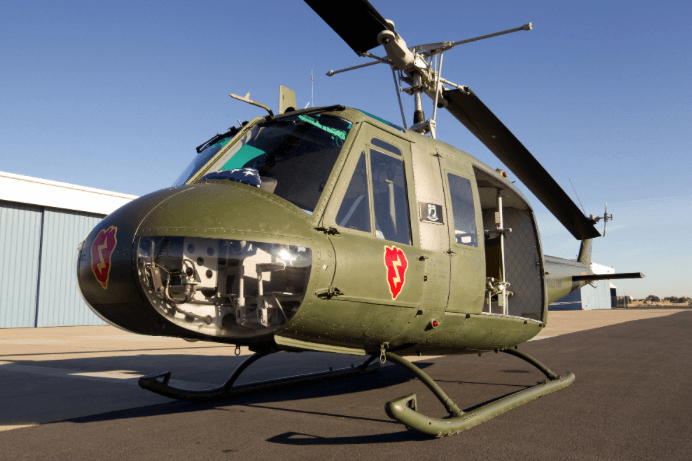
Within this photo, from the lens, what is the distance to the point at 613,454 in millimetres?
3791

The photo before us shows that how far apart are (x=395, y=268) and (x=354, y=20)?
320 cm

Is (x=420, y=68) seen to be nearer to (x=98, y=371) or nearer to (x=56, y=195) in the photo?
(x=98, y=371)

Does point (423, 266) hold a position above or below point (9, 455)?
above

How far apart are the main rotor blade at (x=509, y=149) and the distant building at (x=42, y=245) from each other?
17.7m

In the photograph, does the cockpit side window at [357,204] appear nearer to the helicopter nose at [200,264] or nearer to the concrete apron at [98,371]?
the helicopter nose at [200,264]

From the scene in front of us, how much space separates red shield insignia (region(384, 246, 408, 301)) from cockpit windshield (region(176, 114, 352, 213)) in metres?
0.81

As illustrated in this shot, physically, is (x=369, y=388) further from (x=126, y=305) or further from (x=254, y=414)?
(x=126, y=305)

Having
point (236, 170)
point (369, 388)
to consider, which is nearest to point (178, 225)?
point (236, 170)

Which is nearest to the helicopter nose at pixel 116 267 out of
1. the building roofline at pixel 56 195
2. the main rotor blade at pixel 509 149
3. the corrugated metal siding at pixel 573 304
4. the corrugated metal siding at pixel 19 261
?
the main rotor blade at pixel 509 149

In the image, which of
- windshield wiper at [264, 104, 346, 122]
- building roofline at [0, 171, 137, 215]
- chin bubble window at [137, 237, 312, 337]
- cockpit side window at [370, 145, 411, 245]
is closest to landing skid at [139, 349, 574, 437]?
chin bubble window at [137, 237, 312, 337]

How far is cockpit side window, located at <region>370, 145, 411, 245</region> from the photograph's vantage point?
14.8ft

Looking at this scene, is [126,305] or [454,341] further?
[454,341]

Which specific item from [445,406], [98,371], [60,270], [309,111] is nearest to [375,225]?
[309,111]

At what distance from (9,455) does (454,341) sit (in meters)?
3.96
